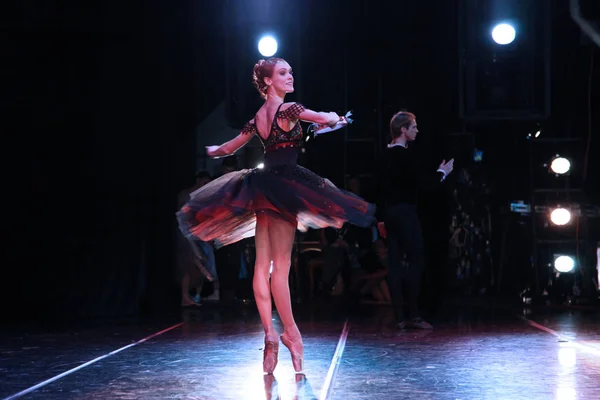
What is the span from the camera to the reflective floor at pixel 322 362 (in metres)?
3.67

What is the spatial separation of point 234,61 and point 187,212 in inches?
227

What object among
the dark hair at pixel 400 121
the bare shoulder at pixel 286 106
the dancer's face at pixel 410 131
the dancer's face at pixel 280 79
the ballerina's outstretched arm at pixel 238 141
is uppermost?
the dark hair at pixel 400 121

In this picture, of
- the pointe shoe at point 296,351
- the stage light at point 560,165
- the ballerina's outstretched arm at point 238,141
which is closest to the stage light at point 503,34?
the stage light at point 560,165

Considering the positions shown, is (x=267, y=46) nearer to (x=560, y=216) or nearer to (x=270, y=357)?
(x=560, y=216)

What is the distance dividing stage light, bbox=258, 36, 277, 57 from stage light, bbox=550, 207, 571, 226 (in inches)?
140

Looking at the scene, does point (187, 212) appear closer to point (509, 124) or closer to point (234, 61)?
point (234, 61)

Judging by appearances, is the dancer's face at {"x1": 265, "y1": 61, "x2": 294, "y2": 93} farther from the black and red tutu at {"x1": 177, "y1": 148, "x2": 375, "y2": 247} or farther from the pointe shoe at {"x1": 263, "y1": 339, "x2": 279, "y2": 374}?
the pointe shoe at {"x1": 263, "y1": 339, "x2": 279, "y2": 374}

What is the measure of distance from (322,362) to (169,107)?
5483 mm

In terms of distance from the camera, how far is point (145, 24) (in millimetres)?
8453

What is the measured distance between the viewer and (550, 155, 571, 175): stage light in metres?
10.2

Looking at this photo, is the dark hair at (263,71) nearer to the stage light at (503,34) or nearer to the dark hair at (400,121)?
the dark hair at (400,121)

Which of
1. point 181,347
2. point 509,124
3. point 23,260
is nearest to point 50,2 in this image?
point 23,260

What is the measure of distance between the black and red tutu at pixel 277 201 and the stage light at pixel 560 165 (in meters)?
6.42

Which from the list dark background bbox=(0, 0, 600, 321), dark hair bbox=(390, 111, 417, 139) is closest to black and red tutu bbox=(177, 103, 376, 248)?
dark hair bbox=(390, 111, 417, 139)
